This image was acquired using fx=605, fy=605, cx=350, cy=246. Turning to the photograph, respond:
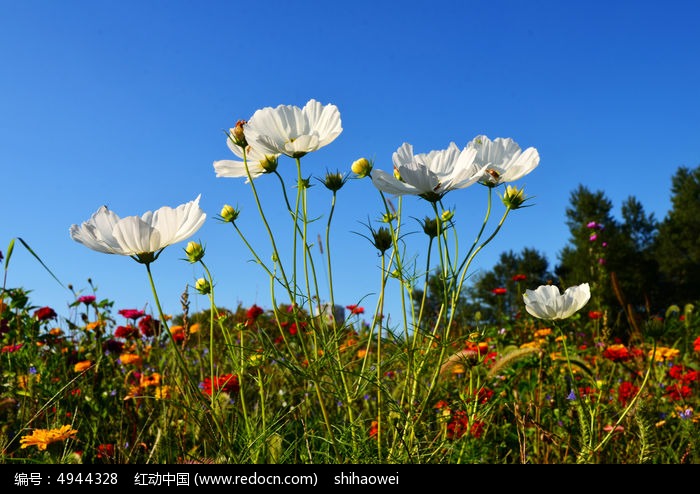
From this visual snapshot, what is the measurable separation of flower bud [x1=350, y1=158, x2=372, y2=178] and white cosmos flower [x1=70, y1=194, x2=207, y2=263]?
435mm

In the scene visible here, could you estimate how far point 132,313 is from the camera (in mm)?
3670

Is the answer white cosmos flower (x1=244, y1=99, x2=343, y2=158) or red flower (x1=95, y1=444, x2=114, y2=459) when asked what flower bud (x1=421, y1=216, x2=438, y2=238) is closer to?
white cosmos flower (x1=244, y1=99, x2=343, y2=158)

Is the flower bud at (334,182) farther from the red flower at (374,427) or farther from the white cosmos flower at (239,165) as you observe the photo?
the red flower at (374,427)

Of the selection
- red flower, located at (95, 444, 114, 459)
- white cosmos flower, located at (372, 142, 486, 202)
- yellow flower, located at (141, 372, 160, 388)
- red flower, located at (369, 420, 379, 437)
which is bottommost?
red flower, located at (95, 444, 114, 459)

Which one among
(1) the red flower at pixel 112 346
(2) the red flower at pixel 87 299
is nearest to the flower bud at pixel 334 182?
(1) the red flower at pixel 112 346

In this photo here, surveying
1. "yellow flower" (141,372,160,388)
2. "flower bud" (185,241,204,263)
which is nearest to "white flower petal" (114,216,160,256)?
"flower bud" (185,241,204,263)

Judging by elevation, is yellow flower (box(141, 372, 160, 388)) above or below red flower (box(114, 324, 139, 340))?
below

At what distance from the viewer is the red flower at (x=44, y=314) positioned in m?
3.67

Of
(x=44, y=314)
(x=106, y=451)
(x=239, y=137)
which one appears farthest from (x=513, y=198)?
(x=44, y=314)

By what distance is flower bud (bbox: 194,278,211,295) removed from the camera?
1712 millimetres

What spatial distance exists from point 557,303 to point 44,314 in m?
3.13

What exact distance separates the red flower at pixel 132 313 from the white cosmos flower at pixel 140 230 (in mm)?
2452

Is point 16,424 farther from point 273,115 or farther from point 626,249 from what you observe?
point 626,249
